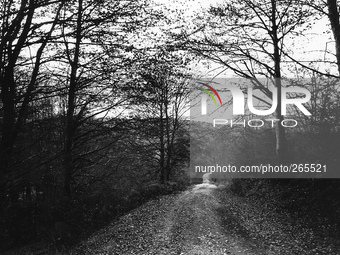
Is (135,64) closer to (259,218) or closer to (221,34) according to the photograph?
(221,34)

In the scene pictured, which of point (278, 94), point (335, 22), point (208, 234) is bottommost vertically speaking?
point (208, 234)

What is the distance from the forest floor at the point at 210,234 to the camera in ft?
24.2

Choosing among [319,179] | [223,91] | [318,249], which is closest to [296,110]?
[223,91]

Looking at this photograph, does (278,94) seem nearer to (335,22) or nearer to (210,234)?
(335,22)

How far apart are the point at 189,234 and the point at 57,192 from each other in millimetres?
6281

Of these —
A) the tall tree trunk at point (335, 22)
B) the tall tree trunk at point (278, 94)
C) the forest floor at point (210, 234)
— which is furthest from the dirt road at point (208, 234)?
the tall tree trunk at point (335, 22)

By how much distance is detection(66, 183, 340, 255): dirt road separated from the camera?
7.40m

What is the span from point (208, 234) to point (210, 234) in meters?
0.06

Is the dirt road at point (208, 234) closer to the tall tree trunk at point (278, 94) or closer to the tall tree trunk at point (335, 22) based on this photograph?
the tall tree trunk at point (278, 94)

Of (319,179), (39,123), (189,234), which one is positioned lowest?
(189,234)

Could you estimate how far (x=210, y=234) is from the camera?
8.82 m

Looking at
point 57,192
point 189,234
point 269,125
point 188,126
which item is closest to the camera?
point 189,234

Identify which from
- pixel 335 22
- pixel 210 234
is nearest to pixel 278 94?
pixel 335 22

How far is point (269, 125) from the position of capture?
17.4 meters
